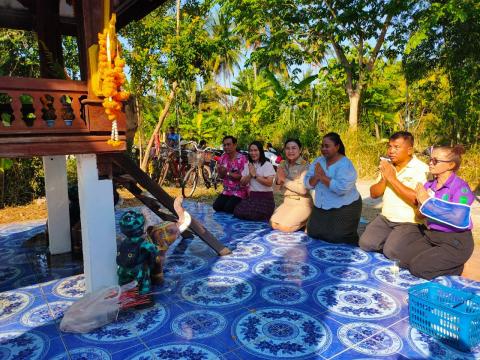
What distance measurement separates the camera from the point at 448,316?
2533 mm

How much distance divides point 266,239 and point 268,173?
1.32 meters

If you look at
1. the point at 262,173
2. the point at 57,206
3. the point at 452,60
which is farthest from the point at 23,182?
the point at 452,60

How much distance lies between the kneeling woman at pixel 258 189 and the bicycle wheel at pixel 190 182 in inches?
122

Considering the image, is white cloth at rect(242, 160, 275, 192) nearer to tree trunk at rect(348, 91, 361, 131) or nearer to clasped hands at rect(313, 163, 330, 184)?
clasped hands at rect(313, 163, 330, 184)

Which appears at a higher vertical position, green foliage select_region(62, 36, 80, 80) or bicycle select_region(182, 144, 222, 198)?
green foliage select_region(62, 36, 80, 80)

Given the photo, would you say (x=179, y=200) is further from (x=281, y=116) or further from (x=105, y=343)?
(x=281, y=116)

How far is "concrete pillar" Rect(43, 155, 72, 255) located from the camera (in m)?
4.71

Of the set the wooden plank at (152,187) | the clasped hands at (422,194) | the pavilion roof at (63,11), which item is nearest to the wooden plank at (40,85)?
the wooden plank at (152,187)

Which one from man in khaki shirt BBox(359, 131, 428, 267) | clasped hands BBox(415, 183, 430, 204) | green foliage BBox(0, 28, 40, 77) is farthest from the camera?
green foliage BBox(0, 28, 40, 77)

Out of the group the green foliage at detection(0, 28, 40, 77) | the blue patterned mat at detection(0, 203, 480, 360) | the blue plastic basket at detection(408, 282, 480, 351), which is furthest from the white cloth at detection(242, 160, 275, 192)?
the green foliage at detection(0, 28, 40, 77)

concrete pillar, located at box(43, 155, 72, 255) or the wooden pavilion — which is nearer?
the wooden pavilion

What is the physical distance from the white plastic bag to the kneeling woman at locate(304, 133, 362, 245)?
2894mm

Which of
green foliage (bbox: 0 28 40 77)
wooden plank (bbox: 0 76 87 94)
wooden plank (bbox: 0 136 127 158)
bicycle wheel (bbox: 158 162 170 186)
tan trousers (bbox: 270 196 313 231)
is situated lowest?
tan trousers (bbox: 270 196 313 231)

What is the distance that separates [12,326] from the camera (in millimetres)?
2934
